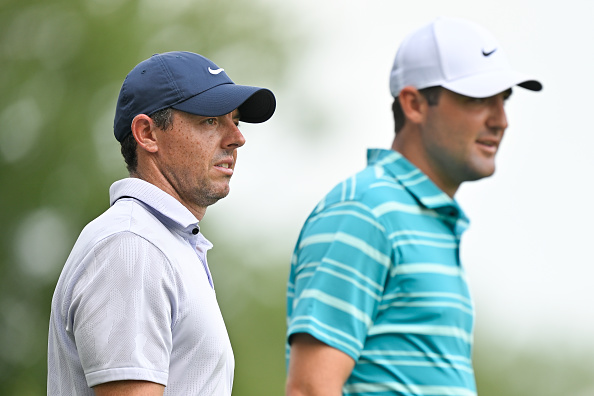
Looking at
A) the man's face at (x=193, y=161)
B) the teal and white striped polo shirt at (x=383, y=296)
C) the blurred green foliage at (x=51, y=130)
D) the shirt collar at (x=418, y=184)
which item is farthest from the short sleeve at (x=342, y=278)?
the blurred green foliage at (x=51, y=130)

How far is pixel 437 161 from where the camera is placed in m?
2.11

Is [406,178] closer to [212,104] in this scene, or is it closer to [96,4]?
[212,104]

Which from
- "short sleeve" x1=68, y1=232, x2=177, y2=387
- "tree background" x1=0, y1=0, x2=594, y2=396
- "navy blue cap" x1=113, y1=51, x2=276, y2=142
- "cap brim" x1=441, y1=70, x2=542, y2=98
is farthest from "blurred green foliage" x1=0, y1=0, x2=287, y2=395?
"cap brim" x1=441, y1=70, x2=542, y2=98

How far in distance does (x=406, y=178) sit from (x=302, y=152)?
1235cm

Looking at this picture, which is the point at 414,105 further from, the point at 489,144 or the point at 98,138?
the point at 98,138

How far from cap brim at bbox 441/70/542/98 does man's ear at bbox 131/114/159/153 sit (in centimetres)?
83

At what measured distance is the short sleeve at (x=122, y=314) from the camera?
203cm

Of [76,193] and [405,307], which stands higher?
[405,307]

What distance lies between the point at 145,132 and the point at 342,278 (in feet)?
2.94

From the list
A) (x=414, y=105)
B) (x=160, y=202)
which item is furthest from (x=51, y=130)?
(x=414, y=105)

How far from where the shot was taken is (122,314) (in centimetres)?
205

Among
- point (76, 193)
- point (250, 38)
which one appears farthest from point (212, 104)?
point (250, 38)

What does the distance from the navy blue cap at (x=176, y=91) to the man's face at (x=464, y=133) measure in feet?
2.13

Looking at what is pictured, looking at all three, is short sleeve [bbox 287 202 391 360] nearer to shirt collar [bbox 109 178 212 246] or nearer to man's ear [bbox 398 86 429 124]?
man's ear [bbox 398 86 429 124]
